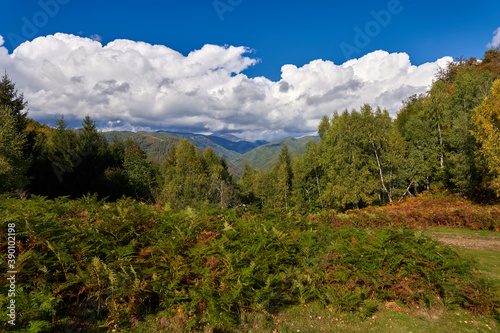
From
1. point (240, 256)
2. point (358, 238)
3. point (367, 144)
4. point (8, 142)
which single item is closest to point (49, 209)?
point (240, 256)

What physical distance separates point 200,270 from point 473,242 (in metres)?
15.7

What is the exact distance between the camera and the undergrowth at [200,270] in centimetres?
423

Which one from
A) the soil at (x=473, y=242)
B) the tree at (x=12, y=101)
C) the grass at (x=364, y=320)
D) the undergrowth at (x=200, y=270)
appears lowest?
the soil at (x=473, y=242)

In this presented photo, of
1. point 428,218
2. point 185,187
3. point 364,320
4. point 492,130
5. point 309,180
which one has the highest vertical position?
point 492,130

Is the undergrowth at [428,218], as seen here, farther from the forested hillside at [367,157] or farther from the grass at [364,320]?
the forested hillside at [367,157]

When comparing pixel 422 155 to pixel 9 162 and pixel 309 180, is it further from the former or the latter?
pixel 9 162

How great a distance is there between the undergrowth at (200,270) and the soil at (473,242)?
299 inches

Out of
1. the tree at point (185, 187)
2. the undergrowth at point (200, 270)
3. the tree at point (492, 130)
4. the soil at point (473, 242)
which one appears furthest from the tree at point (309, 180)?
the undergrowth at point (200, 270)

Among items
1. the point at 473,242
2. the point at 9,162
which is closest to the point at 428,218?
the point at 473,242

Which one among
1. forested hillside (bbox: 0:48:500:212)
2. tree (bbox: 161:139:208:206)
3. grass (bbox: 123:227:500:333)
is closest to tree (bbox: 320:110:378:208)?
forested hillside (bbox: 0:48:500:212)

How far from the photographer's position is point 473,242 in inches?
491

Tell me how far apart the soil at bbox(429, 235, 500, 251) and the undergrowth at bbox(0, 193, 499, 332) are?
759 centimetres

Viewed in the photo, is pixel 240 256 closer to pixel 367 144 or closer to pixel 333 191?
pixel 333 191

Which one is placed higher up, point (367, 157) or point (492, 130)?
point (492, 130)
